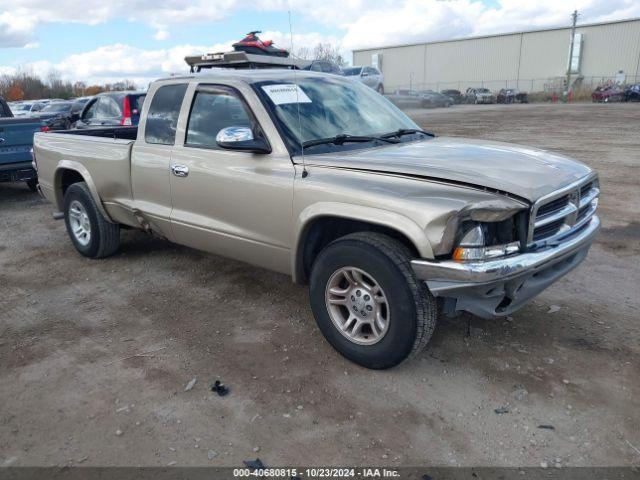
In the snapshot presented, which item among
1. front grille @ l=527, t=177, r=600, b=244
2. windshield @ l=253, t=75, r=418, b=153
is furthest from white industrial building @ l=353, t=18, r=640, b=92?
front grille @ l=527, t=177, r=600, b=244

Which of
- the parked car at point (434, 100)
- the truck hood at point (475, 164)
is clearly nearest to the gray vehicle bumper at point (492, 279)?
the truck hood at point (475, 164)

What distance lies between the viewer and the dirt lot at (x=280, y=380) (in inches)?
109

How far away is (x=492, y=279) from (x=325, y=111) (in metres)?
1.91

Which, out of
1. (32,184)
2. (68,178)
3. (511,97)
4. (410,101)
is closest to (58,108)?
(32,184)

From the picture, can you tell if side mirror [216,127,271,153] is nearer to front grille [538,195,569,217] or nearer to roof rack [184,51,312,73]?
front grille [538,195,569,217]

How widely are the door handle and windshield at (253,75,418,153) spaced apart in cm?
89

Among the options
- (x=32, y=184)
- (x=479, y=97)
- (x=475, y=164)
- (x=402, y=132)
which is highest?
(x=402, y=132)

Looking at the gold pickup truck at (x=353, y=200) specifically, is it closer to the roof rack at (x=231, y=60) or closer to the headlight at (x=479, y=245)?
the headlight at (x=479, y=245)

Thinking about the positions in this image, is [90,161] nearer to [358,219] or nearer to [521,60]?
[358,219]

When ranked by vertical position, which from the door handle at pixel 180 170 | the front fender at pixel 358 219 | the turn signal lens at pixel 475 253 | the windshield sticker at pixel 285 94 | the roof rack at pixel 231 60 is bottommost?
the turn signal lens at pixel 475 253

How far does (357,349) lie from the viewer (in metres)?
3.46

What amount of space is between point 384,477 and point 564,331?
2045 millimetres

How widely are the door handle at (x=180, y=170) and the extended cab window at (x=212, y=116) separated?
0.20 metres

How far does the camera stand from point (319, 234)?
3725 mm
